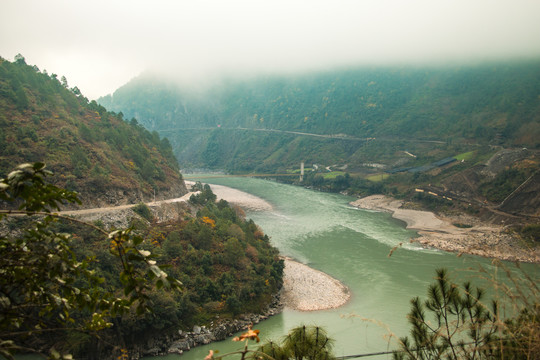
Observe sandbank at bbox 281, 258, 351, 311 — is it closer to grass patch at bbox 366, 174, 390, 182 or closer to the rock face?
the rock face

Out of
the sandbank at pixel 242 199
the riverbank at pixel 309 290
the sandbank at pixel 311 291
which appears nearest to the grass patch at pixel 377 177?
the sandbank at pixel 242 199

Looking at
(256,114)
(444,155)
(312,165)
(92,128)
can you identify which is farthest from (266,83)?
(92,128)

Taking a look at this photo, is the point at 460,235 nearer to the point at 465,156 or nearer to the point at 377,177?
the point at 465,156

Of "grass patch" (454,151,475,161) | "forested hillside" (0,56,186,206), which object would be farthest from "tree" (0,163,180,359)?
"grass patch" (454,151,475,161)

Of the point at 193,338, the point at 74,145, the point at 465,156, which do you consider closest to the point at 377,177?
the point at 465,156

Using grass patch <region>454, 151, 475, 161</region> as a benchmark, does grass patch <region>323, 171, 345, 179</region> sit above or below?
below

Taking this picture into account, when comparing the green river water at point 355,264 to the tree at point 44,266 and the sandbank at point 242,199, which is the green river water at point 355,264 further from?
the tree at point 44,266
